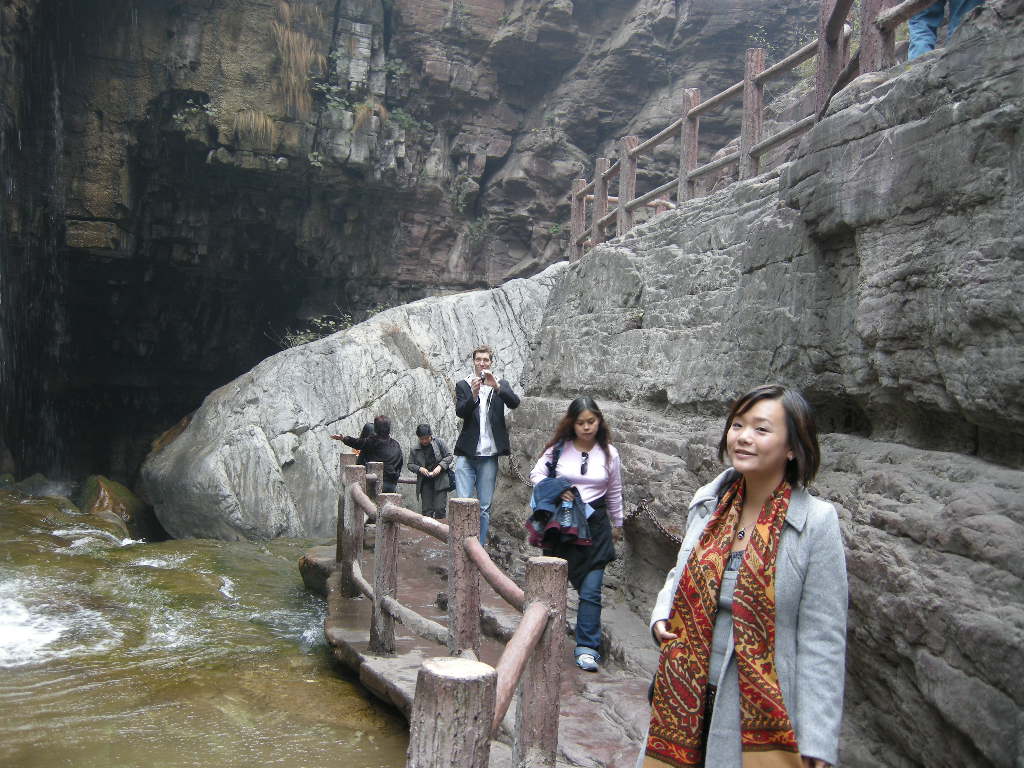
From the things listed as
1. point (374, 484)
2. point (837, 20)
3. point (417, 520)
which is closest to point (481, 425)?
point (374, 484)

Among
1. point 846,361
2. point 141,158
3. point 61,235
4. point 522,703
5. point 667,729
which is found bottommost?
point 522,703

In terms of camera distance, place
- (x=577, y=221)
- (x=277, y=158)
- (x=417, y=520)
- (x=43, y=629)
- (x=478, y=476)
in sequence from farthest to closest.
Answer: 1. (x=277, y=158)
2. (x=577, y=221)
3. (x=478, y=476)
4. (x=43, y=629)
5. (x=417, y=520)

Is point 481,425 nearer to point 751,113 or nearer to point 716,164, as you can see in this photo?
point 716,164

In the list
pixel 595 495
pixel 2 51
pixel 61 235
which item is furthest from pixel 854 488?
pixel 61 235

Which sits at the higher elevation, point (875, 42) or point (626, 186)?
point (626, 186)

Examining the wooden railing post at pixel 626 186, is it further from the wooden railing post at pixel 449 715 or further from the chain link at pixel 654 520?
the wooden railing post at pixel 449 715

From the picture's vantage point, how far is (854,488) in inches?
129

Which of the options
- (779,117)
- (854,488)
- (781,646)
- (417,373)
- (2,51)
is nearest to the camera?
(781,646)

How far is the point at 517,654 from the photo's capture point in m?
2.58

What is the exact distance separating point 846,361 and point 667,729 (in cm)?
214

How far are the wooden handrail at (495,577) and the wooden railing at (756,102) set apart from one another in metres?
3.00

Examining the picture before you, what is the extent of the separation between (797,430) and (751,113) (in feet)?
17.0

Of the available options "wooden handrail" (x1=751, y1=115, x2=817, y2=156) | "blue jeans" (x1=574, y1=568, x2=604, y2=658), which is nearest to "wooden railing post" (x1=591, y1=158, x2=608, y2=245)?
"wooden handrail" (x1=751, y1=115, x2=817, y2=156)

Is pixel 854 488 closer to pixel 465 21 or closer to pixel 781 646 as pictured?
pixel 781 646
